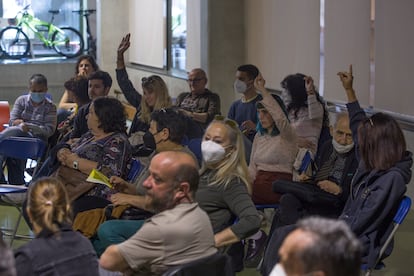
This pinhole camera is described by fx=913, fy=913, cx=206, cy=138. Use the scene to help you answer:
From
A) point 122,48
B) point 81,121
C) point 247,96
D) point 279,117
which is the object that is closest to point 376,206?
point 279,117

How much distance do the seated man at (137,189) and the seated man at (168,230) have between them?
106cm

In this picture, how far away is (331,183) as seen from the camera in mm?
5227

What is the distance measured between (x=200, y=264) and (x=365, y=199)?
1.61 meters

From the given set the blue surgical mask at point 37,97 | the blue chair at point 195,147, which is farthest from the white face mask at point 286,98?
the blue surgical mask at point 37,97

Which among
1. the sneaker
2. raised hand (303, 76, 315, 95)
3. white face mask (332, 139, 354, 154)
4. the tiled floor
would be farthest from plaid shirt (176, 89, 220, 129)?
white face mask (332, 139, 354, 154)

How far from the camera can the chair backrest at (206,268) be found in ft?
10.8

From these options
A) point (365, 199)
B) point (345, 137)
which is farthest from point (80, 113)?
point (365, 199)

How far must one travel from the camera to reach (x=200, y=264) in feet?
10.9

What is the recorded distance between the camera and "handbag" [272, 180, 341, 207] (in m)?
5.25

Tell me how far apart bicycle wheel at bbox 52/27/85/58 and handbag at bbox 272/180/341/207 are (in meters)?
14.0

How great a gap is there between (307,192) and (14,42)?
1432 centimetres

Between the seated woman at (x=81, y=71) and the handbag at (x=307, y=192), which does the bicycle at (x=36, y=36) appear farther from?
the handbag at (x=307, y=192)

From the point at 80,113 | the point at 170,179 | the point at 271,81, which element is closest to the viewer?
the point at 170,179

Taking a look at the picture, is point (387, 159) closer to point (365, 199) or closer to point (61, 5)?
point (365, 199)
